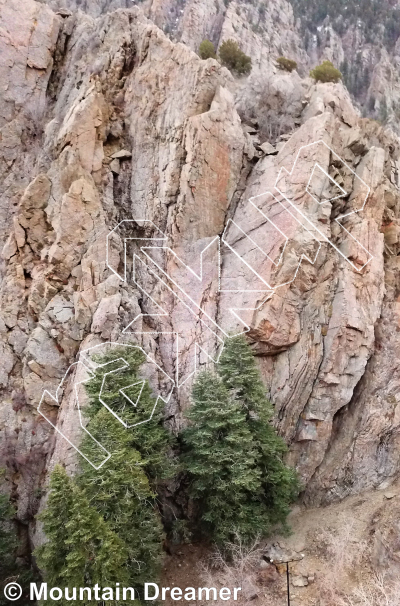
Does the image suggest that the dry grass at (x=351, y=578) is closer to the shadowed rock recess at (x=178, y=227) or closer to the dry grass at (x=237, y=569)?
the dry grass at (x=237, y=569)

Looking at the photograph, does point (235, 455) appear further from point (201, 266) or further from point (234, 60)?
point (234, 60)

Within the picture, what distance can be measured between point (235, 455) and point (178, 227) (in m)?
9.43

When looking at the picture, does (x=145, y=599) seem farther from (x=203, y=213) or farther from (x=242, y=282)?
(x=203, y=213)

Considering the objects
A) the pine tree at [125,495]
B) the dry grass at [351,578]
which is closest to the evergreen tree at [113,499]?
the pine tree at [125,495]

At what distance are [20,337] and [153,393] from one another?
244 inches

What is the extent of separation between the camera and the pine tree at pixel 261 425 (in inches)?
560

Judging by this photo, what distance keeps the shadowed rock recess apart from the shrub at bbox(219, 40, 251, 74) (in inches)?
503

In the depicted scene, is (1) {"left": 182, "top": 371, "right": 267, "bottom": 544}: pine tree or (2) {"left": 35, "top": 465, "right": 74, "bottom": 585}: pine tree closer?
(2) {"left": 35, "top": 465, "right": 74, "bottom": 585}: pine tree

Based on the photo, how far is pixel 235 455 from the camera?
1345 centimetres

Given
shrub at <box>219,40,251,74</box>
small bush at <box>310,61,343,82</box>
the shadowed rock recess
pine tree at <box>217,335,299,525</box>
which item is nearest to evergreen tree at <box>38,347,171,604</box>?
the shadowed rock recess

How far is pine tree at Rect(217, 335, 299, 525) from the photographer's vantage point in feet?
46.6

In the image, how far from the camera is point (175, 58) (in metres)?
20.0

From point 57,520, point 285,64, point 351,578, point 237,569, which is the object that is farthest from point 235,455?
point 285,64

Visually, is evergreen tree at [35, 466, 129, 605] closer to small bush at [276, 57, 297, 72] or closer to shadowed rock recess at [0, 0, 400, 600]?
shadowed rock recess at [0, 0, 400, 600]
